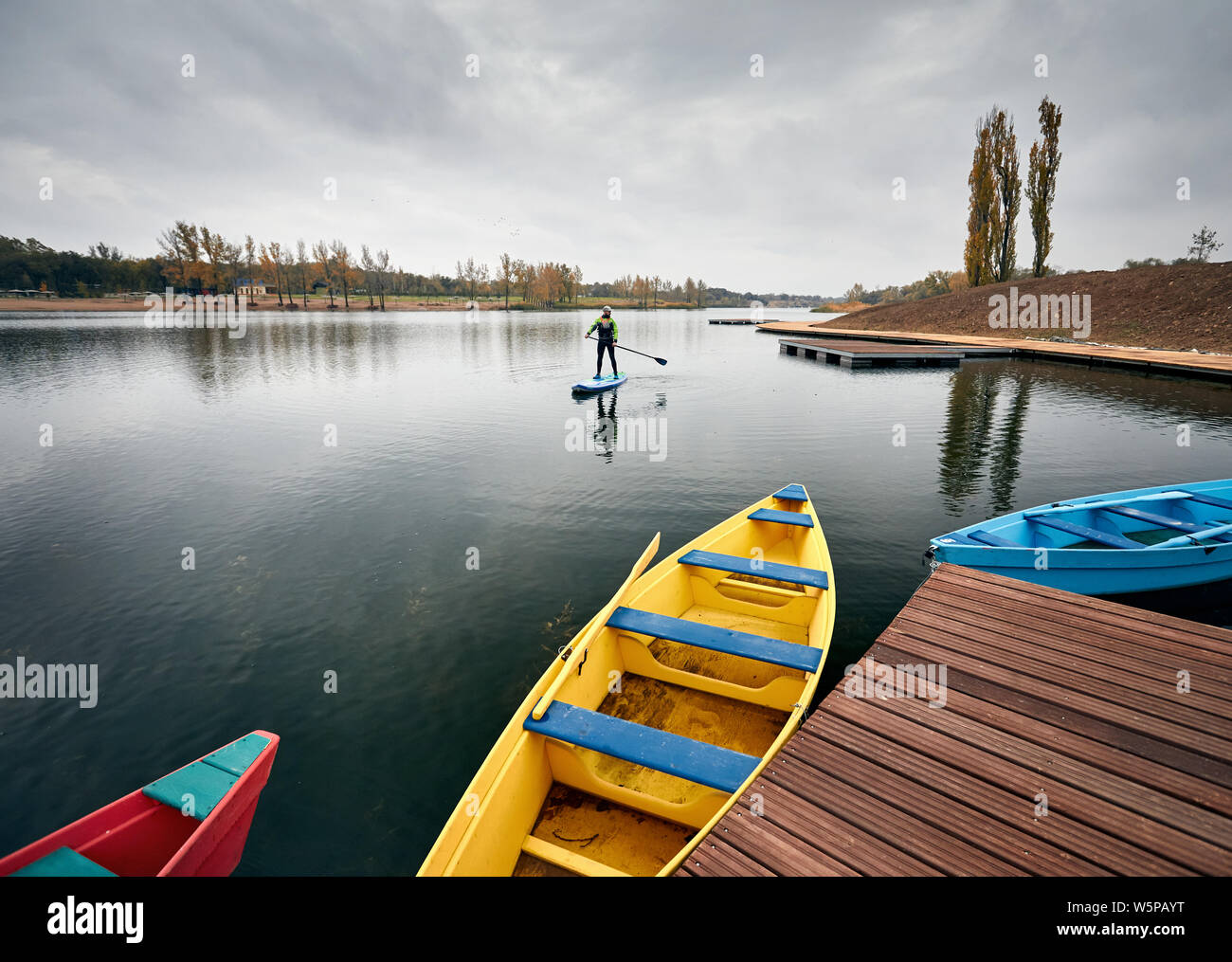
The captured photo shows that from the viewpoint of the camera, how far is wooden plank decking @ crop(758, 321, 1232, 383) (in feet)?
82.9

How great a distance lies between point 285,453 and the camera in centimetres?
1456

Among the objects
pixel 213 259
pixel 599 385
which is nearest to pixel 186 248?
pixel 213 259

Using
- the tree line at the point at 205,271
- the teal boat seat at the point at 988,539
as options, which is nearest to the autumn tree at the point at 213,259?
the tree line at the point at 205,271

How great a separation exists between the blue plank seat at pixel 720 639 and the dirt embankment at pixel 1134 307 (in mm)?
41726

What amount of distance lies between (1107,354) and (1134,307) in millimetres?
14253

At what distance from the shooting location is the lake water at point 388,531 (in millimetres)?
5176

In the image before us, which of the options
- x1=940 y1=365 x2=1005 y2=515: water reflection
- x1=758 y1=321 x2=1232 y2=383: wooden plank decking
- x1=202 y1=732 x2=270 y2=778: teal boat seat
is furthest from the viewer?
x1=758 y1=321 x2=1232 y2=383: wooden plank decking

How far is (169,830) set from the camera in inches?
145

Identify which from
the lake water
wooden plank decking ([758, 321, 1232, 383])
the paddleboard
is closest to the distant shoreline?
wooden plank decking ([758, 321, 1232, 383])

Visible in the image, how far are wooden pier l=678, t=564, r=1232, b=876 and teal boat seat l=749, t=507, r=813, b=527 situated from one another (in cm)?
310

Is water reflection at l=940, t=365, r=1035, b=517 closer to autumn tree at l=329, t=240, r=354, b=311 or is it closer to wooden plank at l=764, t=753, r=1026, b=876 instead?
wooden plank at l=764, t=753, r=1026, b=876
